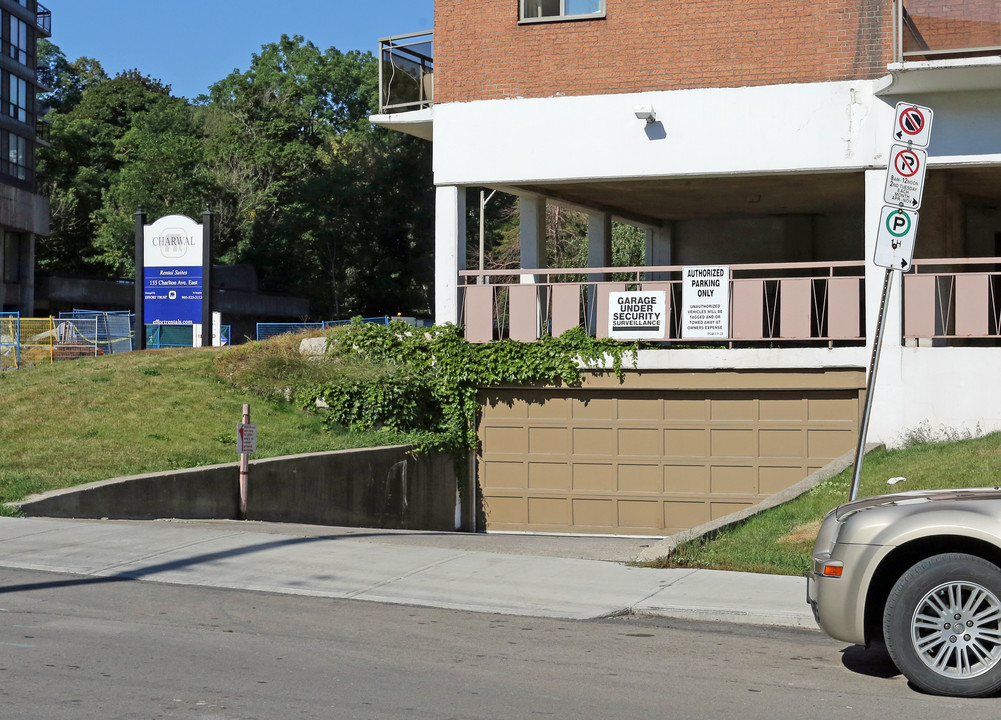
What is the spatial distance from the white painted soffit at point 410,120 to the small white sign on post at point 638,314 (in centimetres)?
417

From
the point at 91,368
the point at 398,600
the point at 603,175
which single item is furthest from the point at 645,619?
the point at 91,368

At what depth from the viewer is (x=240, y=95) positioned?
63688 mm

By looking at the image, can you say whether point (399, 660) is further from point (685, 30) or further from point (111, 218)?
point (111, 218)

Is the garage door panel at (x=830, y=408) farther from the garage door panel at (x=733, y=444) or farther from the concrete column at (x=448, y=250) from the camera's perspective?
the concrete column at (x=448, y=250)

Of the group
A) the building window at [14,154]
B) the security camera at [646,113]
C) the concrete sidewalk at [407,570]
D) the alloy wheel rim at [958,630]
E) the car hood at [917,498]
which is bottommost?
the concrete sidewalk at [407,570]

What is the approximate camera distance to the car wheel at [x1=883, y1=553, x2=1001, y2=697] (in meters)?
6.62

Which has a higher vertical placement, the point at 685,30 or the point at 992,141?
the point at 685,30

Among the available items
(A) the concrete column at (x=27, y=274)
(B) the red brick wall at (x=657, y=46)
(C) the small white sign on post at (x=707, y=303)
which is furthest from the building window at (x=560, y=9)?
(A) the concrete column at (x=27, y=274)

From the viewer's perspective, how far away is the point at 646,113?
17188mm

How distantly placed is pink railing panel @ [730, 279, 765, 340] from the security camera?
8.73 feet

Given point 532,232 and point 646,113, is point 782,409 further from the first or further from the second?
point 532,232

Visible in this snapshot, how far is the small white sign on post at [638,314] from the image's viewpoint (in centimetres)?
1764

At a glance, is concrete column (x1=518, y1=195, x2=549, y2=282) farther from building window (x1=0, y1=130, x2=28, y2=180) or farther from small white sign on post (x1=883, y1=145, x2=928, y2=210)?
building window (x1=0, y1=130, x2=28, y2=180)

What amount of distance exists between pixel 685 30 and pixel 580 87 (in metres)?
1.71
